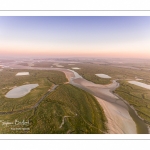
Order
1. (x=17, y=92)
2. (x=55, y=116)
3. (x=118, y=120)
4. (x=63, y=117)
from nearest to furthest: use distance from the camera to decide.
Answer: (x=63, y=117) → (x=55, y=116) → (x=118, y=120) → (x=17, y=92)

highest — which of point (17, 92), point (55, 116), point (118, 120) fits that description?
point (17, 92)

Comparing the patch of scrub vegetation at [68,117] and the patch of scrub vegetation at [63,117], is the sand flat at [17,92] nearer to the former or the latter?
the patch of scrub vegetation at [63,117]

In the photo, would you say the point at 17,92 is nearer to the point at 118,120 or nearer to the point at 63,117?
the point at 63,117

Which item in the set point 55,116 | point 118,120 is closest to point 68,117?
point 55,116

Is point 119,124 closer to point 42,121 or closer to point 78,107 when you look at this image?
point 78,107

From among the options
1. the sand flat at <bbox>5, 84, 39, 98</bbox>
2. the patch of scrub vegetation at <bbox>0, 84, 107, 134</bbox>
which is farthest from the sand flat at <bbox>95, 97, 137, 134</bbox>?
the sand flat at <bbox>5, 84, 39, 98</bbox>

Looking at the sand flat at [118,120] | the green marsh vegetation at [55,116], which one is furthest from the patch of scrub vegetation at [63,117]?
the sand flat at [118,120]

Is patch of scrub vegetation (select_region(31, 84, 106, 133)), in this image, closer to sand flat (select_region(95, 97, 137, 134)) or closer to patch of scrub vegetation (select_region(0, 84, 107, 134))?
patch of scrub vegetation (select_region(0, 84, 107, 134))
